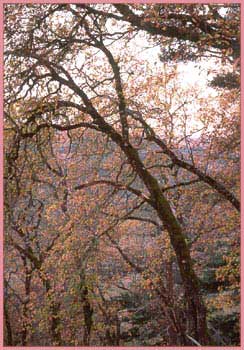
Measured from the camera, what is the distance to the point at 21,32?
7859mm

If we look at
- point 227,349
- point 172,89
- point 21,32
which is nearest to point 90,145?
point 172,89

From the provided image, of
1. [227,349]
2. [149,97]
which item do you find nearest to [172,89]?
[149,97]

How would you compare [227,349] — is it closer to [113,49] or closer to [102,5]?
[102,5]

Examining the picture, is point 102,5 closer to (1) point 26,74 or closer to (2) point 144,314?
(1) point 26,74

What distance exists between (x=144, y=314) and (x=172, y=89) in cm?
840

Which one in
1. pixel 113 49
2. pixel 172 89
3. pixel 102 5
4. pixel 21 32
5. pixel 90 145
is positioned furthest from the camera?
pixel 172 89

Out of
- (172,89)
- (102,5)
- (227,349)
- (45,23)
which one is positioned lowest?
(227,349)

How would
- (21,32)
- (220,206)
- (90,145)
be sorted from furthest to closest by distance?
(220,206) < (90,145) < (21,32)

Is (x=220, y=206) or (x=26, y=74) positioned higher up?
(x=26, y=74)

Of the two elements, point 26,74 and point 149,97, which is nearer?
point 26,74

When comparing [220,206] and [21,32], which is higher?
[21,32]

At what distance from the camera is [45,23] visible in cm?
821

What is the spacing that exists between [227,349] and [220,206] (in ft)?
25.3

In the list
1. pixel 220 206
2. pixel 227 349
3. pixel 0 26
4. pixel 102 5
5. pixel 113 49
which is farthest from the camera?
pixel 220 206
